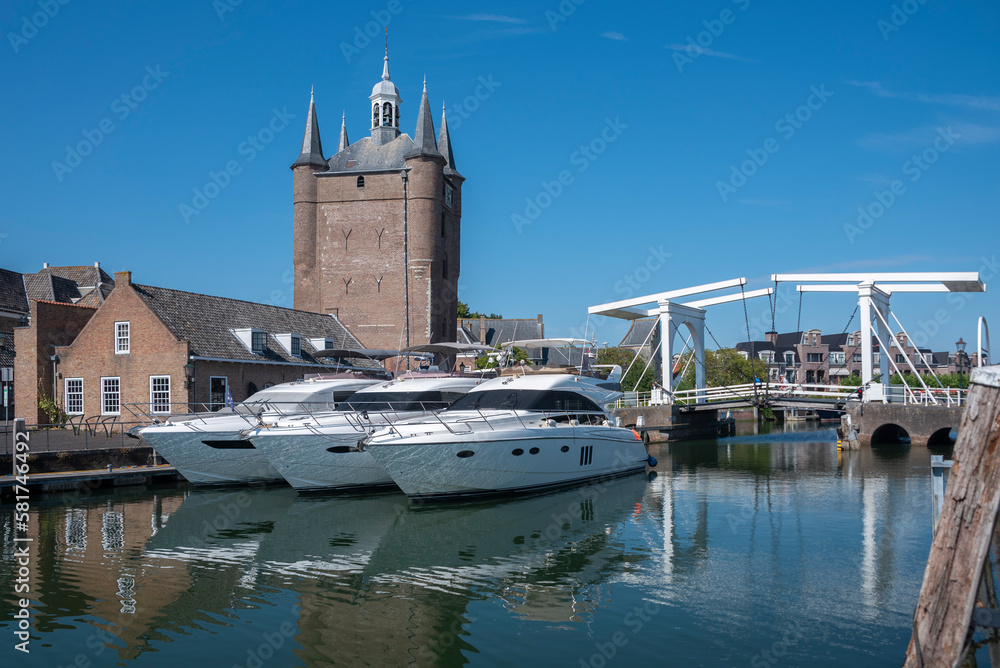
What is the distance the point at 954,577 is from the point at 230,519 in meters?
14.7

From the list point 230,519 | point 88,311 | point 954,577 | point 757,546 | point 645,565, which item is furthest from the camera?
point 88,311

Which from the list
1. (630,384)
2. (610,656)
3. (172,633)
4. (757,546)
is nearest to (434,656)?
(610,656)

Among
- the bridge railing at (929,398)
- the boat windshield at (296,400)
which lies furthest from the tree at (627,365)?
→ the boat windshield at (296,400)

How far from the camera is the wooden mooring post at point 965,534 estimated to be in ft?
17.1

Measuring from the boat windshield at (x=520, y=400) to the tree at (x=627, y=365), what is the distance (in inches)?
1624

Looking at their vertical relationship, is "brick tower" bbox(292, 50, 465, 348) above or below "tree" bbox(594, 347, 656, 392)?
above

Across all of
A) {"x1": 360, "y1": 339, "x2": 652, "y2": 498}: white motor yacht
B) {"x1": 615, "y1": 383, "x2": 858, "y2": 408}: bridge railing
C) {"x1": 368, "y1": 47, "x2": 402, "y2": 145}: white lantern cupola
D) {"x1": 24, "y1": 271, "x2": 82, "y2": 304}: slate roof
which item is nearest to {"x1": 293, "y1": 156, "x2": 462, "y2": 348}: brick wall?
{"x1": 368, "y1": 47, "x2": 402, "y2": 145}: white lantern cupola

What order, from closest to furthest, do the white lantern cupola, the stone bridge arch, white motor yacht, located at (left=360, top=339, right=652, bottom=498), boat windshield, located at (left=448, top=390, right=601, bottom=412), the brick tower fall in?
white motor yacht, located at (left=360, top=339, right=652, bottom=498), boat windshield, located at (left=448, top=390, right=601, bottom=412), the stone bridge arch, the brick tower, the white lantern cupola

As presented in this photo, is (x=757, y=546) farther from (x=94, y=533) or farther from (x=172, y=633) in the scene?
(x=94, y=533)

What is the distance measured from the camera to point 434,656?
8266 millimetres

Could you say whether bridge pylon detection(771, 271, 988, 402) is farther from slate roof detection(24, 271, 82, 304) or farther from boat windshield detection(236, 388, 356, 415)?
slate roof detection(24, 271, 82, 304)

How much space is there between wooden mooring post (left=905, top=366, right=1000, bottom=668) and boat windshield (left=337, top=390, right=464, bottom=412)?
52.7 ft

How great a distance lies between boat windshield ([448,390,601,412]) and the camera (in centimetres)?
1909

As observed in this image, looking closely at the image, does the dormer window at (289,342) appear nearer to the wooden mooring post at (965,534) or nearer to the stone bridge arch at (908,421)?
the stone bridge arch at (908,421)
